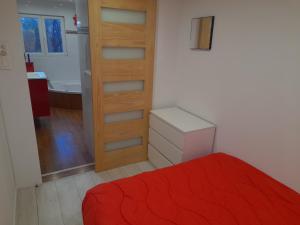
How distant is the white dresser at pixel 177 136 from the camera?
2.14 metres

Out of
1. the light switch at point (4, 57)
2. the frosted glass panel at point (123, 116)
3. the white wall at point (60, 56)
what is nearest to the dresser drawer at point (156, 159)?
the frosted glass panel at point (123, 116)

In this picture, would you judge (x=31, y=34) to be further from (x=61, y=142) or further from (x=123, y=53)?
(x=123, y=53)

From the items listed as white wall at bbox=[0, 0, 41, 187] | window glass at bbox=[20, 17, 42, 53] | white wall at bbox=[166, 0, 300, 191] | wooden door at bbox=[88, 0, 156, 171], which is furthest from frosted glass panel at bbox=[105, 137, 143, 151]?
window glass at bbox=[20, 17, 42, 53]

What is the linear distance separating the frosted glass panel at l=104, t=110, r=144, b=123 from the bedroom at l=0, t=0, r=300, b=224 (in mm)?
450

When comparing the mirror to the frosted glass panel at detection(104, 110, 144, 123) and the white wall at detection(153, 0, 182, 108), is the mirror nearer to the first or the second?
the white wall at detection(153, 0, 182, 108)

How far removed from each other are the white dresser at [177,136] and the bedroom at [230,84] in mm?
123

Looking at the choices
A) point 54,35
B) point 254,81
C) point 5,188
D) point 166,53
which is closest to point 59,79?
point 54,35

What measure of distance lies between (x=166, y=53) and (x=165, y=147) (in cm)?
116

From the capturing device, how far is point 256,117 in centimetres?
179

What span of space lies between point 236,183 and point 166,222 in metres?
0.67

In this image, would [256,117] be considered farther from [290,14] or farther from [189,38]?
[189,38]

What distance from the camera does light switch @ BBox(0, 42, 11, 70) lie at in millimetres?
1812

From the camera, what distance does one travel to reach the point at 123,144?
2.74m

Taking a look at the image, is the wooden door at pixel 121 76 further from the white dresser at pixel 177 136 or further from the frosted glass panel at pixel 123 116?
the white dresser at pixel 177 136
